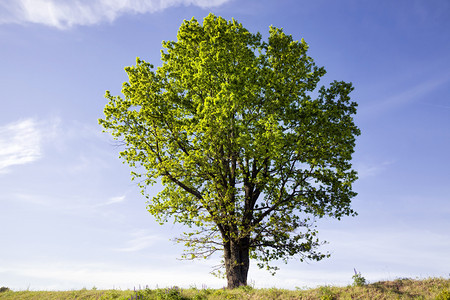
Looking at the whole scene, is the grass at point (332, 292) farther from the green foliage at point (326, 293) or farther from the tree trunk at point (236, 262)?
the tree trunk at point (236, 262)

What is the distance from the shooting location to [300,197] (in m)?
20.2

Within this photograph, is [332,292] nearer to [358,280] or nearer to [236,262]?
[358,280]

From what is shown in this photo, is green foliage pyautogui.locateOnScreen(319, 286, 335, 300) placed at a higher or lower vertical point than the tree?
lower

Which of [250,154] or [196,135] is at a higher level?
[196,135]

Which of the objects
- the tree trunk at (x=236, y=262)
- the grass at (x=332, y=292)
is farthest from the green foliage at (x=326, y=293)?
the tree trunk at (x=236, y=262)

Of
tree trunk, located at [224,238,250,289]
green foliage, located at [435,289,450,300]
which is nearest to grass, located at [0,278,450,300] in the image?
green foliage, located at [435,289,450,300]

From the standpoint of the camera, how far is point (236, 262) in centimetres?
1962

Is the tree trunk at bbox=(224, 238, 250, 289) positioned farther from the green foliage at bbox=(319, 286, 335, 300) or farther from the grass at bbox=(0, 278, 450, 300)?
the green foliage at bbox=(319, 286, 335, 300)

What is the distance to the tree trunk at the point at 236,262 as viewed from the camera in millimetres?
19516

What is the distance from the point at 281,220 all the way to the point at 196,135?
7067mm

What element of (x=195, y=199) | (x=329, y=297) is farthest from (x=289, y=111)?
(x=329, y=297)

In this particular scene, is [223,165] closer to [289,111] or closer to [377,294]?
[289,111]

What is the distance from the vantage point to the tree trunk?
1952 centimetres

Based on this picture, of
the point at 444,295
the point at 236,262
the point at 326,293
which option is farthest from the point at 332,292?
the point at 236,262
